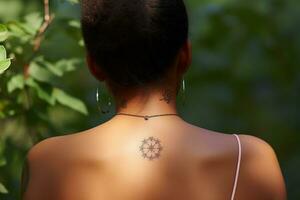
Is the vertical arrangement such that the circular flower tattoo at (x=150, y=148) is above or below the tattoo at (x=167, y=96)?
below

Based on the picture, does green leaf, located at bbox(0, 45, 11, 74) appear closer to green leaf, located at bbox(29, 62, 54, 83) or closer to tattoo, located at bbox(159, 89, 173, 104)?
tattoo, located at bbox(159, 89, 173, 104)

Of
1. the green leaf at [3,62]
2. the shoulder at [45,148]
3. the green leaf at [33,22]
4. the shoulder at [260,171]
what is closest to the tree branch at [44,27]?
the green leaf at [33,22]

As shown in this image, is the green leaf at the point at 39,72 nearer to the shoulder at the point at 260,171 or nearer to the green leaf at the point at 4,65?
the green leaf at the point at 4,65

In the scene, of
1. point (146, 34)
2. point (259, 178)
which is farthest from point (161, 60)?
point (259, 178)

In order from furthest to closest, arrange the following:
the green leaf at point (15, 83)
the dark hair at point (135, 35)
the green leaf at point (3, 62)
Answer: the green leaf at point (15, 83) → the green leaf at point (3, 62) → the dark hair at point (135, 35)

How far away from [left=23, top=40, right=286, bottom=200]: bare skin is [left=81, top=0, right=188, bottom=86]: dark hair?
33mm

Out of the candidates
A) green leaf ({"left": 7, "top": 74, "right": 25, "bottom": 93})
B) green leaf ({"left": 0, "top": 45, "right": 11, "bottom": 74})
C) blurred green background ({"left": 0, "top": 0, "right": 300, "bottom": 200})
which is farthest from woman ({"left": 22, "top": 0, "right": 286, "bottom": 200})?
blurred green background ({"left": 0, "top": 0, "right": 300, "bottom": 200})

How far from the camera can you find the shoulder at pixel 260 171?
54.2 inches

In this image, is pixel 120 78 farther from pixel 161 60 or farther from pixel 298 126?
pixel 298 126

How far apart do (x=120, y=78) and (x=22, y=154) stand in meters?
1.25

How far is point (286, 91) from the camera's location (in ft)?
10.7

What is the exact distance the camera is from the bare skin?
1.36m

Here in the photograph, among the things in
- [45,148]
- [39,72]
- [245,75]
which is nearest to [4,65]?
[45,148]

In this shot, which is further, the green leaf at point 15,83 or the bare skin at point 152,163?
the green leaf at point 15,83
